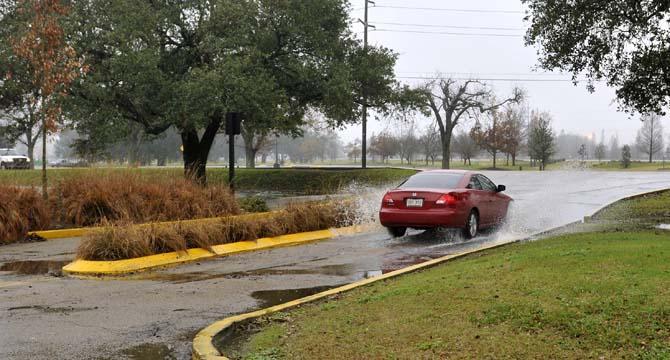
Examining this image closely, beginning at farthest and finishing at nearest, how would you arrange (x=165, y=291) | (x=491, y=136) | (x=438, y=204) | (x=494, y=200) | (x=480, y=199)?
1. (x=491, y=136)
2. (x=494, y=200)
3. (x=480, y=199)
4. (x=438, y=204)
5. (x=165, y=291)

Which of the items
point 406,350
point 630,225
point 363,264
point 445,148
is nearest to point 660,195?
point 630,225

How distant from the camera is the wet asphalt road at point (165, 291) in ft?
18.5

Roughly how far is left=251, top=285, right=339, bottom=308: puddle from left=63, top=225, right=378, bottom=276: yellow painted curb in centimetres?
265

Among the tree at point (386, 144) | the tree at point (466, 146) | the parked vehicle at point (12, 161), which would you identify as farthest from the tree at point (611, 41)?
the tree at point (386, 144)

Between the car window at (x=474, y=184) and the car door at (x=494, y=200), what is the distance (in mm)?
219

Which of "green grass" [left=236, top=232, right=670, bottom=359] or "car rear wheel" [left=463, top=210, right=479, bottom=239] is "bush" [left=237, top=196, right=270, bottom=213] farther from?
"green grass" [left=236, top=232, right=670, bottom=359]

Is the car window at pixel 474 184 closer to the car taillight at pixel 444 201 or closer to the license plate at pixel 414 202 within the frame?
the car taillight at pixel 444 201

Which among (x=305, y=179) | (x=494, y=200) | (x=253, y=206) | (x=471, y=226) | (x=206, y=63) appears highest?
(x=206, y=63)

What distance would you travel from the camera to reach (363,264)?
9.95 meters

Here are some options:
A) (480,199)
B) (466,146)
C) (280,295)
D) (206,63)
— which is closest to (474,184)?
(480,199)

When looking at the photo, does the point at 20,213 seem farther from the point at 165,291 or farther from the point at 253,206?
the point at 165,291

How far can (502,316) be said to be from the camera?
17.1ft

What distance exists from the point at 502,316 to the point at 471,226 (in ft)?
25.8

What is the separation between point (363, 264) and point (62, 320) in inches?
192
